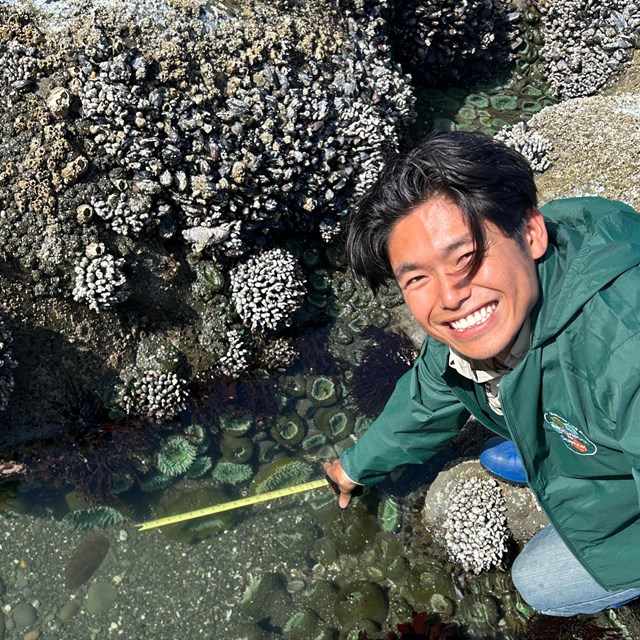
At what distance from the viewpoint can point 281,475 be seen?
561 centimetres

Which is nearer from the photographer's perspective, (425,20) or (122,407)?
(122,407)

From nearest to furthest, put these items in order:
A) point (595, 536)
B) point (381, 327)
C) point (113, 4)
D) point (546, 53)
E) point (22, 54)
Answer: point (595, 536)
point (22, 54)
point (113, 4)
point (381, 327)
point (546, 53)

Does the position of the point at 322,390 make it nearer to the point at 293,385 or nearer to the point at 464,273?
the point at 293,385

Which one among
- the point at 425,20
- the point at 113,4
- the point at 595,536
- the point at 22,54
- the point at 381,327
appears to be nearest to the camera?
the point at 595,536

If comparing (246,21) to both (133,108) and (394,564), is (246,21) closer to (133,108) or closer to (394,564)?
(133,108)

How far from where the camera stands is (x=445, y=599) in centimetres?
504

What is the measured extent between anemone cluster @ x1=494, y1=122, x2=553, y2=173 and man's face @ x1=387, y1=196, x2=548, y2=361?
4.22 metres

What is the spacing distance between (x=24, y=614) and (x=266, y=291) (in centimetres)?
319

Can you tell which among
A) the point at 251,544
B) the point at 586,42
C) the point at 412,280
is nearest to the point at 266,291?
the point at 251,544

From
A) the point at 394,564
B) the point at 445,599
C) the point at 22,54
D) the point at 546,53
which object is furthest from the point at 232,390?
the point at 546,53

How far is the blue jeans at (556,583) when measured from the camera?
396 centimetres

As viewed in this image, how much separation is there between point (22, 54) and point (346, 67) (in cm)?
286

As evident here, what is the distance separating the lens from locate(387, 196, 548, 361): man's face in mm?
2674

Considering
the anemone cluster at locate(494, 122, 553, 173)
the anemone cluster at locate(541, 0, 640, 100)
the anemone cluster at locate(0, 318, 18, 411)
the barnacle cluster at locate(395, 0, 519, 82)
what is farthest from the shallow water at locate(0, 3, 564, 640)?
the anemone cluster at locate(541, 0, 640, 100)
